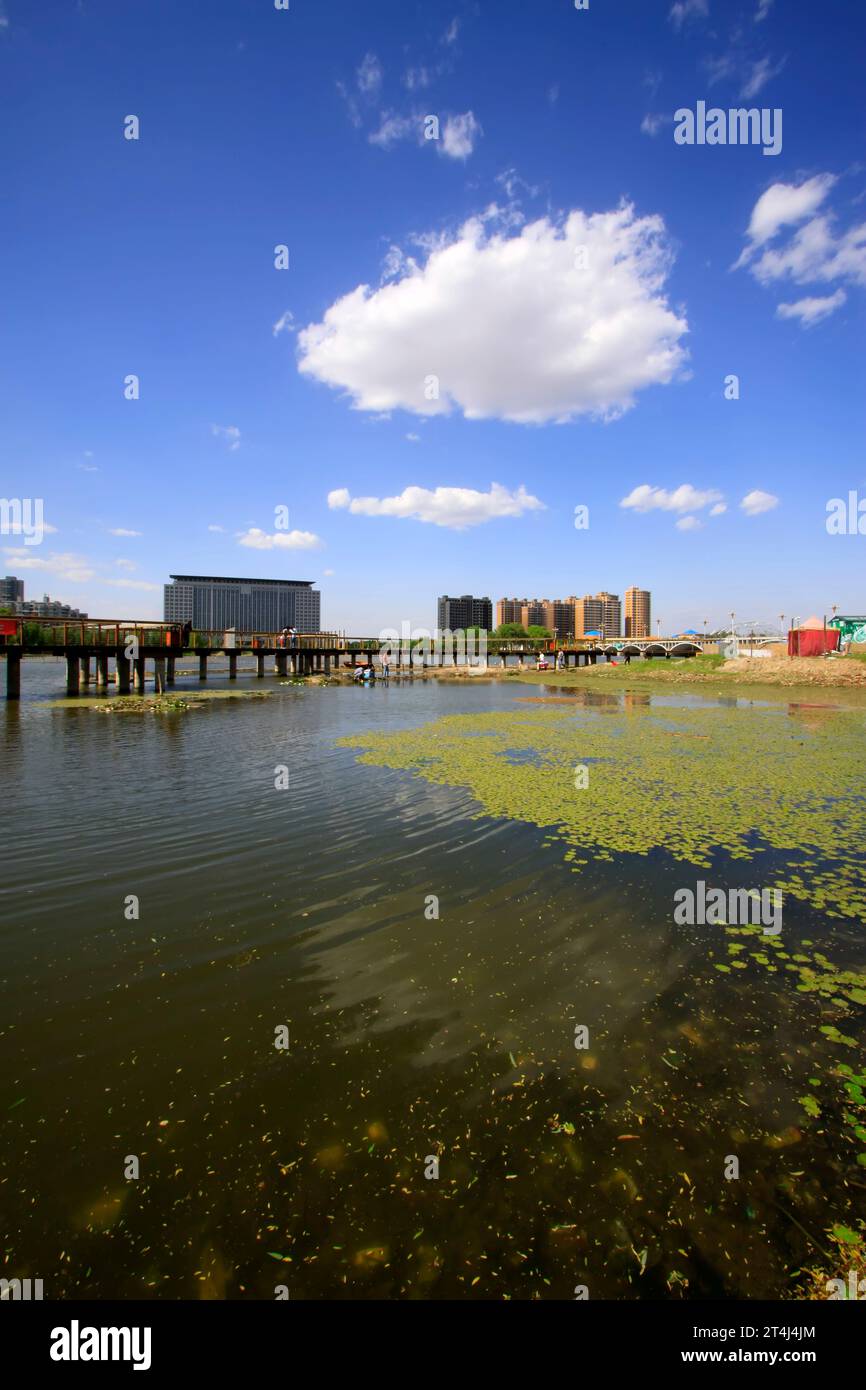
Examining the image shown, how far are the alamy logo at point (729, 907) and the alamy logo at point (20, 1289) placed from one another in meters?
7.27

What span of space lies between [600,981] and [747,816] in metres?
8.06

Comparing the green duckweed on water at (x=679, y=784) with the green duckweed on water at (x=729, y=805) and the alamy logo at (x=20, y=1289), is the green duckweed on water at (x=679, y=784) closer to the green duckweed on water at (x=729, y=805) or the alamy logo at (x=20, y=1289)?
the green duckweed on water at (x=729, y=805)

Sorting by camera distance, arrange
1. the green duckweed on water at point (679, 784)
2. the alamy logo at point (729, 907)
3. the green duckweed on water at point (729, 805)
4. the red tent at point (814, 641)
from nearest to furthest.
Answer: the green duckweed on water at point (729, 805) < the alamy logo at point (729, 907) < the green duckweed on water at point (679, 784) < the red tent at point (814, 641)

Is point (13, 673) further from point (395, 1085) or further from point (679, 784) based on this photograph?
point (395, 1085)

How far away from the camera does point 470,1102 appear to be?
14.4ft

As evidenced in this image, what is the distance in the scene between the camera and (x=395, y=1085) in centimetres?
458

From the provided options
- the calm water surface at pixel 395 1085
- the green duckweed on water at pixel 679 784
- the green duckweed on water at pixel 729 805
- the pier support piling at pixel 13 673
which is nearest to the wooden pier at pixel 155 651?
the pier support piling at pixel 13 673

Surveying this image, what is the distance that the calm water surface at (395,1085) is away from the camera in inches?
129

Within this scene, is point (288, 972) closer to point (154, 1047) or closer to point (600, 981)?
point (154, 1047)
